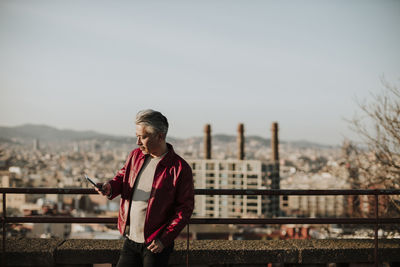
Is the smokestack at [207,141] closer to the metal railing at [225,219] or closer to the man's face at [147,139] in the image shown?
the metal railing at [225,219]

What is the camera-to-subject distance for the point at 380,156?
11.2 meters

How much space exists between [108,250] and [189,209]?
1.59 meters

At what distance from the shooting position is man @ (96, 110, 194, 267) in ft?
9.44

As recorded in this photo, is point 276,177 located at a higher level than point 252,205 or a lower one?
higher

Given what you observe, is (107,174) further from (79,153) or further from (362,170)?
(362,170)

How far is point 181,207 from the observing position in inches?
114

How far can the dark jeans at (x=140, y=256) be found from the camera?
288 cm

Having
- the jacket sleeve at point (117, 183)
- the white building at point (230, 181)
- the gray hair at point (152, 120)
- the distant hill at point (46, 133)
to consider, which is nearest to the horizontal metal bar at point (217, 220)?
the jacket sleeve at point (117, 183)

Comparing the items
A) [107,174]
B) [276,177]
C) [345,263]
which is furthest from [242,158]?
[345,263]

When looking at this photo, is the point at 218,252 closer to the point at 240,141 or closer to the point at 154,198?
the point at 154,198

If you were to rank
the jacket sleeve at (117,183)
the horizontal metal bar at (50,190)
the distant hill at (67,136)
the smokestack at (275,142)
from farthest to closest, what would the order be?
the distant hill at (67,136) < the smokestack at (275,142) < the horizontal metal bar at (50,190) < the jacket sleeve at (117,183)

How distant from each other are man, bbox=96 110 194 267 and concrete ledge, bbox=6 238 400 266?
4.11ft

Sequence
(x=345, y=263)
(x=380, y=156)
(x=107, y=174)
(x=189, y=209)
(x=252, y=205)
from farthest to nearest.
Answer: (x=252, y=205)
(x=107, y=174)
(x=380, y=156)
(x=345, y=263)
(x=189, y=209)

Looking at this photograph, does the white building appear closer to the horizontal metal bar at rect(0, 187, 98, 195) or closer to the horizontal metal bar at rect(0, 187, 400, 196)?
the horizontal metal bar at rect(0, 187, 400, 196)
